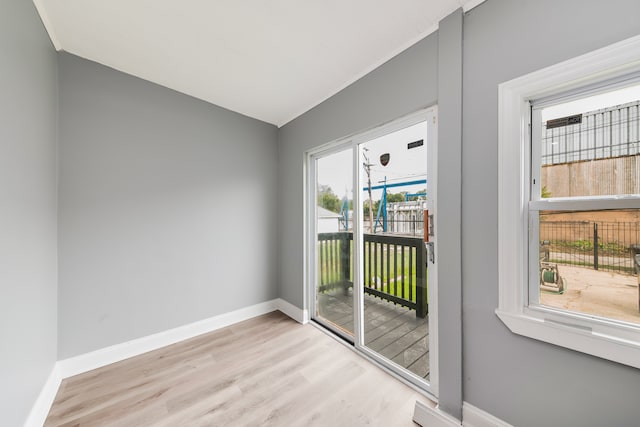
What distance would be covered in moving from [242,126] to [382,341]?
2.74 m

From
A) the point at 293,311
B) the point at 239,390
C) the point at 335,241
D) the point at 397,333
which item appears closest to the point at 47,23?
the point at 335,241

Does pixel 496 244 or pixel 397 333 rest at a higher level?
pixel 496 244

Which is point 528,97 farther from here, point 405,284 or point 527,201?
point 405,284

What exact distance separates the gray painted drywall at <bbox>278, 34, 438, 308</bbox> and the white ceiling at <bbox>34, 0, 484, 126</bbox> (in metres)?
0.12

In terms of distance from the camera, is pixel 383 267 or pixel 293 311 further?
pixel 293 311

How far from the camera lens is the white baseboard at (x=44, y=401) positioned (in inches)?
52.1

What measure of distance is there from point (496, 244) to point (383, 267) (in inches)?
40.1

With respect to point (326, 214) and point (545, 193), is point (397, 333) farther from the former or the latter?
point (545, 193)

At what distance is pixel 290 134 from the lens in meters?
2.88

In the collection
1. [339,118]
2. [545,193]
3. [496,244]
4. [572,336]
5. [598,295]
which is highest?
[339,118]

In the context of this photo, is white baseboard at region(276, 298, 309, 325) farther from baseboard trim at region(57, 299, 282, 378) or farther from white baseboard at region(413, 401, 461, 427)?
white baseboard at region(413, 401, 461, 427)

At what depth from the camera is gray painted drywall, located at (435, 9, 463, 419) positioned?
4.51 ft

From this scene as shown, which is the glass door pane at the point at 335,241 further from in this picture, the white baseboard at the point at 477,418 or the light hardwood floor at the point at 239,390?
the white baseboard at the point at 477,418

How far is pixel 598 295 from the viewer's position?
3.53 ft
